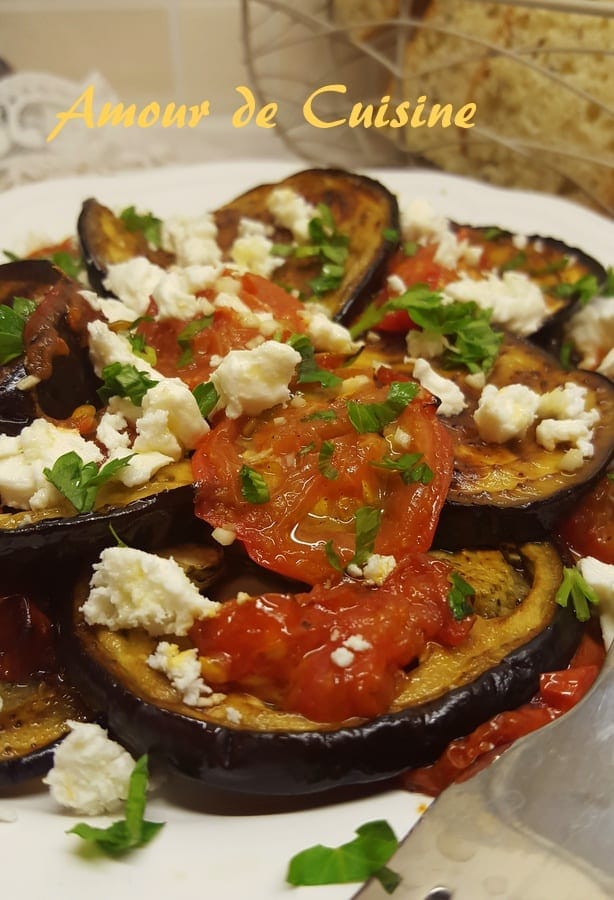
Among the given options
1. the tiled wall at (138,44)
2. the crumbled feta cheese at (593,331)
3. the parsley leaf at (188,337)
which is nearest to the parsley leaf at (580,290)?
the crumbled feta cheese at (593,331)

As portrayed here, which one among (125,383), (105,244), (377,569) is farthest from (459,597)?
(105,244)

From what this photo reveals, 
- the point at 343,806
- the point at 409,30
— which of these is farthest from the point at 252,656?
the point at 409,30

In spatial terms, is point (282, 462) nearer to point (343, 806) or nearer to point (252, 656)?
point (252, 656)

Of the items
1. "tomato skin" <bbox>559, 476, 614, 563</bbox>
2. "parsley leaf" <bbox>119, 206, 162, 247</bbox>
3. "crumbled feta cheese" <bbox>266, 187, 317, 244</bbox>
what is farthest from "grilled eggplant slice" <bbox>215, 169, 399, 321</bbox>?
"tomato skin" <bbox>559, 476, 614, 563</bbox>

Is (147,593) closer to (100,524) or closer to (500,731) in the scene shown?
(100,524)

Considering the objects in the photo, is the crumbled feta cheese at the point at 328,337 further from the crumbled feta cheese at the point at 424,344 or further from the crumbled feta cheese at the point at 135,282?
the crumbled feta cheese at the point at 135,282

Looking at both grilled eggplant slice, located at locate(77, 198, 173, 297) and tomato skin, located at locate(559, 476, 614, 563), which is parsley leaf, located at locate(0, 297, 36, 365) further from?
tomato skin, located at locate(559, 476, 614, 563)
